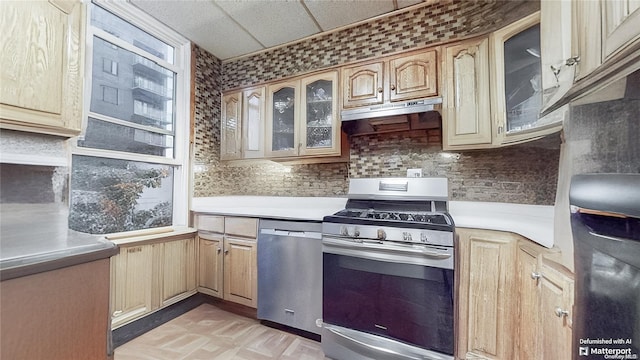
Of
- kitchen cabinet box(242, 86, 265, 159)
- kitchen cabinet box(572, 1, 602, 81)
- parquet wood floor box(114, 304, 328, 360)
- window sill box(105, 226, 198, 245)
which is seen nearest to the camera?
kitchen cabinet box(572, 1, 602, 81)

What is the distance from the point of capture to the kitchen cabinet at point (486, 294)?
124 cm

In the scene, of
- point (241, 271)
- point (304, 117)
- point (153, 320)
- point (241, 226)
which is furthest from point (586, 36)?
point (153, 320)

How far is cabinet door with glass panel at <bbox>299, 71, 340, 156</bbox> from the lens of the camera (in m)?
2.08

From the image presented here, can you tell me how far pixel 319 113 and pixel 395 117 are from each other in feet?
2.25

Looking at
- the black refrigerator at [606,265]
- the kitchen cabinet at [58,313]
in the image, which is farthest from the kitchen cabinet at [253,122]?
the black refrigerator at [606,265]

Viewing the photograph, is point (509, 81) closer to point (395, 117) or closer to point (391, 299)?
point (395, 117)

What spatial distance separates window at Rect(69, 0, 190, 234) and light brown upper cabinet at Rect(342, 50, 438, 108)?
1.63 m

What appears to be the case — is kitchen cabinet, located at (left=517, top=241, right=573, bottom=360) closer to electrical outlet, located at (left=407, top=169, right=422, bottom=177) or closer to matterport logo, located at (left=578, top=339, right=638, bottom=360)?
matterport logo, located at (left=578, top=339, right=638, bottom=360)

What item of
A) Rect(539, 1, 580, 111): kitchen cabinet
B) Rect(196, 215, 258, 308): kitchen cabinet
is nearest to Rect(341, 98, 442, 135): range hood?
Rect(539, 1, 580, 111): kitchen cabinet

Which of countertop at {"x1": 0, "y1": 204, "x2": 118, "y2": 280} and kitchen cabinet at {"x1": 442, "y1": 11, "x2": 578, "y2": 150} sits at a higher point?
kitchen cabinet at {"x1": 442, "y1": 11, "x2": 578, "y2": 150}

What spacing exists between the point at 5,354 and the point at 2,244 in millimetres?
330

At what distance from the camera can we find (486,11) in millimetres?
1712

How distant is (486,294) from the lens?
1.29 meters

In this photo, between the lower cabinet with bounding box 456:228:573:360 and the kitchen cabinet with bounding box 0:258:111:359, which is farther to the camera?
the lower cabinet with bounding box 456:228:573:360
